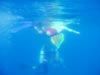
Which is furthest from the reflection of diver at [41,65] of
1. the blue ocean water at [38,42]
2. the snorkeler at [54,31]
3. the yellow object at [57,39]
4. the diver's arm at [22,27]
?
the diver's arm at [22,27]

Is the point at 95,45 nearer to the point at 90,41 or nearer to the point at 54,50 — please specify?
the point at 90,41

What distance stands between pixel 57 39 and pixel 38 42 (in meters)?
0.31

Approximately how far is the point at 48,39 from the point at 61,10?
52 cm

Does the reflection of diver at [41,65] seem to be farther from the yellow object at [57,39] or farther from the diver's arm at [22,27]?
the diver's arm at [22,27]

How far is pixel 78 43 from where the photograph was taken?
326 centimetres

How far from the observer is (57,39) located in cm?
307

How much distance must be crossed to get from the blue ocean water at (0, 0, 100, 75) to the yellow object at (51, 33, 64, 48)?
0.23 ft

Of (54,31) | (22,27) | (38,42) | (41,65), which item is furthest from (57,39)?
(22,27)

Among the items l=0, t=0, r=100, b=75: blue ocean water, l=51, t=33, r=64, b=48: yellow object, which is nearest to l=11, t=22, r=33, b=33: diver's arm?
l=0, t=0, r=100, b=75: blue ocean water

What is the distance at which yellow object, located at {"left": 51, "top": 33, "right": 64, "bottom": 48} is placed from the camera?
3082mm

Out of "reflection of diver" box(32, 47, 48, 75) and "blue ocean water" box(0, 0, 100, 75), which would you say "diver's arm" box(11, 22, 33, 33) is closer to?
"blue ocean water" box(0, 0, 100, 75)

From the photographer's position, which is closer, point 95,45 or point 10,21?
point 10,21

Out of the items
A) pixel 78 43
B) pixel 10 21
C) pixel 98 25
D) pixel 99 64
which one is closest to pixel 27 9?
pixel 10 21

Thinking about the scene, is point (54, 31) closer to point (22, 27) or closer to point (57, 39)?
point (57, 39)
